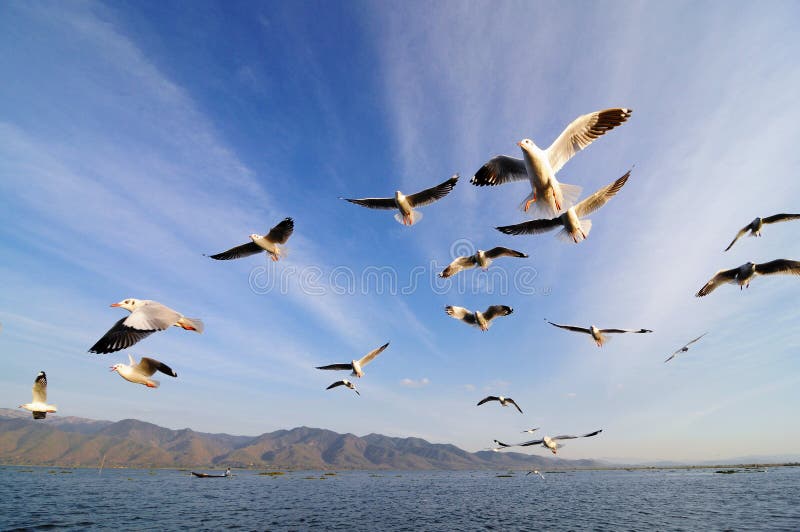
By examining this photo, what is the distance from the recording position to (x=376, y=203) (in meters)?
20.1

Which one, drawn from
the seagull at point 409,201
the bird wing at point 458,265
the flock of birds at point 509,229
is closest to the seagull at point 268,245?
the flock of birds at point 509,229

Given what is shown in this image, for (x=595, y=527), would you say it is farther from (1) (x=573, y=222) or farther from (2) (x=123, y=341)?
(2) (x=123, y=341)

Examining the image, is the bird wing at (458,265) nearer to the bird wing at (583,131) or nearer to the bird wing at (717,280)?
the bird wing at (583,131)

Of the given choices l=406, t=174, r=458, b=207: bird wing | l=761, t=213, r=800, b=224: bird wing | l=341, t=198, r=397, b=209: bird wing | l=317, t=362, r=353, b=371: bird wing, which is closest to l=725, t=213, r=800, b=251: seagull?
l=761, t=213, r=800, b=224: bird wing

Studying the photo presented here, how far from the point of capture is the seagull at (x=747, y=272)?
17328 mm

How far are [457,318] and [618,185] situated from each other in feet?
32.7

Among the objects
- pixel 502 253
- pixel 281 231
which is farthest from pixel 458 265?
pixel 281 231

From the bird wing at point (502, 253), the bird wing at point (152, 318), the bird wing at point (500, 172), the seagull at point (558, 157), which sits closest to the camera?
the bird wing at point (152, 318)

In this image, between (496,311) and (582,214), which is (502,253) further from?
(582,214)

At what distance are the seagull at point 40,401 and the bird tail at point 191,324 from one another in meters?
9.59

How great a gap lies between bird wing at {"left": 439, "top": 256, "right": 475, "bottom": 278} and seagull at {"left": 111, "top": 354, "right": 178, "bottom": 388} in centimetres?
1227

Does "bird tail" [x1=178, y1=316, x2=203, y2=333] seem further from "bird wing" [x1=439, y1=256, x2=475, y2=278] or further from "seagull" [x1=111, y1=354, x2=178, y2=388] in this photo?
"bird wing" [x1=439, y1=256, x2=475, y2=278]

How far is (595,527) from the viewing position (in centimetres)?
2897

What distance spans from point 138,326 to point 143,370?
3399mm
